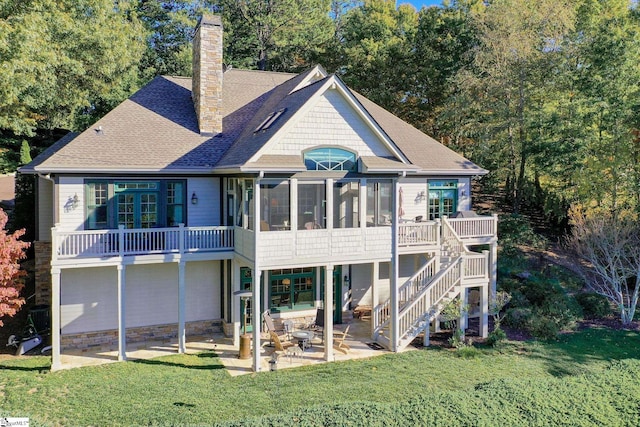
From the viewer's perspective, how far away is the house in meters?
13.3

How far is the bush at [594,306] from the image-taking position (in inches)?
704

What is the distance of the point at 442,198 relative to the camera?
61.1 ft

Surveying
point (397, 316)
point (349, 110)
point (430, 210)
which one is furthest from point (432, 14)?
point (397, 316)

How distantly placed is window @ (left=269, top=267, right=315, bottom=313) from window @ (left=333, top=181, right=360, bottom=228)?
2193 mm

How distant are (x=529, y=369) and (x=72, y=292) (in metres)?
13.7

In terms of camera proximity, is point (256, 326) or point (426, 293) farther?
point (426, 293)

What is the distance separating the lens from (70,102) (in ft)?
79.0

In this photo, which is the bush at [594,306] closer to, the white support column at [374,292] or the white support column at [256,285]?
the white support column at [374,292]

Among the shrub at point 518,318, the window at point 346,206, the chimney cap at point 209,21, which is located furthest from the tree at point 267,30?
the shrub at point 518,318

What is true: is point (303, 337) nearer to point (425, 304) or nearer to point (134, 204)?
point (425, 304)

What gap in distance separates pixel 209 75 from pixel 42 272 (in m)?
9.50

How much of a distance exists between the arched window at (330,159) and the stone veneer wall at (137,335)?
6689mm

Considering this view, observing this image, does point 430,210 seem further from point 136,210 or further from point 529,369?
point 136,210

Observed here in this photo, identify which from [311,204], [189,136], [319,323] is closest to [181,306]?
[319,323]
